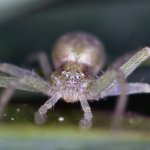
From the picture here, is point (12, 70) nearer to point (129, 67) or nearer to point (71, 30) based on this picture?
point (129, 67)

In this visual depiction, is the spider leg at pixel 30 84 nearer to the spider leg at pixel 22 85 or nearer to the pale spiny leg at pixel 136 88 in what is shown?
the spider leg at pixel 22 85

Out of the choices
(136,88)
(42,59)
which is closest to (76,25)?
(42,59)

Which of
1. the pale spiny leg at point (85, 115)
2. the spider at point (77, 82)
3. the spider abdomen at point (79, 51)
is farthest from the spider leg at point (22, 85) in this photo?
the spider abdomen at point (79, 51)

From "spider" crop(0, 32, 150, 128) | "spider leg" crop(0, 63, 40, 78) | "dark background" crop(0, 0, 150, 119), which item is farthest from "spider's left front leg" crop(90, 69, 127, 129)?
"dark background" crop(0, 0, 150, 119)

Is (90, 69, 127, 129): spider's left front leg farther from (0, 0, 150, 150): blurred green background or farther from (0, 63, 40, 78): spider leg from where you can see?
(0, 63, 40, 78): spider leg

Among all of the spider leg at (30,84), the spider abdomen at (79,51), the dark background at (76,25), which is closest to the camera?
the spider leg at (30,84)

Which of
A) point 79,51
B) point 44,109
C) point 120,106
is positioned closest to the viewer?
point 120,106
